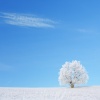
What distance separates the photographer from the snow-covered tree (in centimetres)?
4809

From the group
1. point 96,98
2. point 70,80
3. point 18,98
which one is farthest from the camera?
point 70,80

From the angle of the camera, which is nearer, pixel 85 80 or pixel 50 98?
pixel 50 98

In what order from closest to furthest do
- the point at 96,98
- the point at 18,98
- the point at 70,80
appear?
Result: 1. the point at 18,98
2. the point at 96,98
3. the point at 70,80

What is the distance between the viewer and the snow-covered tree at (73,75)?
48.1m

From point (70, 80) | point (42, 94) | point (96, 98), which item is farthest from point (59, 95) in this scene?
point (70, 80)

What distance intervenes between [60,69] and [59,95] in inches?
597

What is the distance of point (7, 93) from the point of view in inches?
1358

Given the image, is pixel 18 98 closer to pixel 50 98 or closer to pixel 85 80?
pixel 50 98

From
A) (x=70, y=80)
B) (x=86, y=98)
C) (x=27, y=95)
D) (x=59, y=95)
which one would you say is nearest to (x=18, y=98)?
(x=27, y=95)

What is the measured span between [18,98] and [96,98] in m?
8.50

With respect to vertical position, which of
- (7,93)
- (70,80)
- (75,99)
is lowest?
(75,99)

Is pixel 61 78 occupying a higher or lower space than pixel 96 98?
higher

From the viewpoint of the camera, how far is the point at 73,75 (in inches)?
1905

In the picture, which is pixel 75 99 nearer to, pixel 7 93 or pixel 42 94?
pixel 42 94
